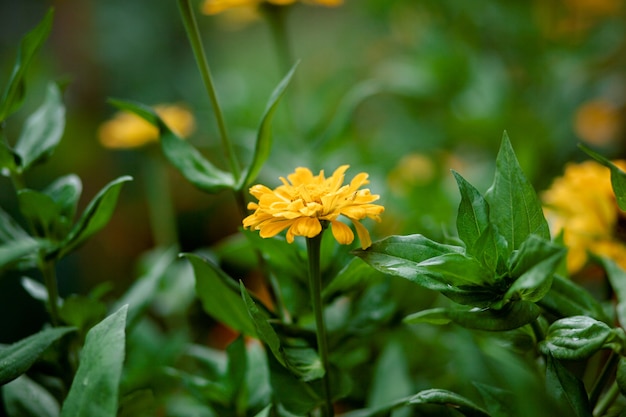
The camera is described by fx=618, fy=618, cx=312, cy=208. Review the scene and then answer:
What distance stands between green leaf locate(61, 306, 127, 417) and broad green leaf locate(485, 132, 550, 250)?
0.67 feet

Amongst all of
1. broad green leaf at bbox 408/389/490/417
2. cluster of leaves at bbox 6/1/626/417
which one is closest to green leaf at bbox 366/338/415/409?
cluster of leaves at bbox 6/1/626/417

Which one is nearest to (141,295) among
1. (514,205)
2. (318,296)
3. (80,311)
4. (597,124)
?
(80,311)

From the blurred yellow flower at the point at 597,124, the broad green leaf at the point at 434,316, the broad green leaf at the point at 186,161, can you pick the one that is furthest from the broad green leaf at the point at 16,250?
the blurred yellow flower at the point at 597,124

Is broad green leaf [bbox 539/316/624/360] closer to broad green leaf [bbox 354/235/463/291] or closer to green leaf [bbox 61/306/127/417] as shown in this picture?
broad green leaf [bbox 354/235/463/291]

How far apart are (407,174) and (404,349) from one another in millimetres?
285

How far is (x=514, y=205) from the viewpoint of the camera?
1.09ft

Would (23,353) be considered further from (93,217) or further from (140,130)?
(140,130)

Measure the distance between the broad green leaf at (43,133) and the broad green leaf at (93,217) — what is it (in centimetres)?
5

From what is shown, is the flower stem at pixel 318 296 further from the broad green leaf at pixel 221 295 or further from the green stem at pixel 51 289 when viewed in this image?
the green stem at pixel 51 289

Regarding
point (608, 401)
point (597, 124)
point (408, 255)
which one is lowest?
point (597, 124)

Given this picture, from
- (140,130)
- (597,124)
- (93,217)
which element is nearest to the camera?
(93,217)

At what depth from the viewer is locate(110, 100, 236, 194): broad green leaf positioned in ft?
1.32

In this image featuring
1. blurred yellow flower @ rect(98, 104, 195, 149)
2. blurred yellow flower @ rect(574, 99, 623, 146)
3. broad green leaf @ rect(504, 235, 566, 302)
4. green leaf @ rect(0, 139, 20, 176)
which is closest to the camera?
broad green leaf @ rect(504, 235, 566, 302)

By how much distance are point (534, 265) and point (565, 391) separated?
8 cm
